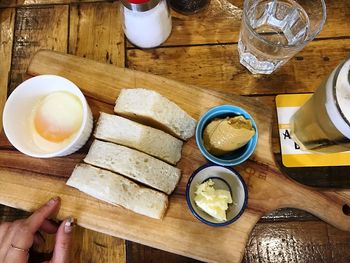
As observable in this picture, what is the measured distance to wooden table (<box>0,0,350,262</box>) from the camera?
3.85 feet

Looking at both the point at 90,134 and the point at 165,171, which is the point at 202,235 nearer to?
the point at 165,171

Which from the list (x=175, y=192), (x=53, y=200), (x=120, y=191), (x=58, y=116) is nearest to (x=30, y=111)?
(x=58, y=116)

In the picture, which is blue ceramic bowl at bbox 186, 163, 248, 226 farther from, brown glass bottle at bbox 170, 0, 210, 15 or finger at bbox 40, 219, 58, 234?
brown glass bottle at bbox 170, 0, 210, 15

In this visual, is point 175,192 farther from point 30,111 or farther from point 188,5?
point 188,5

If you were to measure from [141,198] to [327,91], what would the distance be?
1.92 feet

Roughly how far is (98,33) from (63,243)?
73cm

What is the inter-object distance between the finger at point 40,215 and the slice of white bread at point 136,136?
0.79ft

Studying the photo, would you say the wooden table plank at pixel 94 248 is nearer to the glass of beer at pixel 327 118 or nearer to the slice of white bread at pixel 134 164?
the slice of white bread at pixel 134 164

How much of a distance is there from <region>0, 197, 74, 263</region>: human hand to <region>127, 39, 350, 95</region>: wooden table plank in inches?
22.0

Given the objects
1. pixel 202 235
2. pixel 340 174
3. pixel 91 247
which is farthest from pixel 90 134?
pixel 340 174

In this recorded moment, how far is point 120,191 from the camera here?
3.43ft

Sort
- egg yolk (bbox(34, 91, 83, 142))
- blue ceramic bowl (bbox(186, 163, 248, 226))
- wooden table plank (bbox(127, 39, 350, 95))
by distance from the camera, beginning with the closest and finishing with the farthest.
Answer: blue ceramic bowl (bbox(186, 163, 248, 226)) → egg yolk (bbox(34, 91, 83, 142)) → wooden table plank (bbox(127, 39, 350, 95))

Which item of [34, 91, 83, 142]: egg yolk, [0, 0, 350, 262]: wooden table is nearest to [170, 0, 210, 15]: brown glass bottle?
[0, 0, 350, 262]: wooden table

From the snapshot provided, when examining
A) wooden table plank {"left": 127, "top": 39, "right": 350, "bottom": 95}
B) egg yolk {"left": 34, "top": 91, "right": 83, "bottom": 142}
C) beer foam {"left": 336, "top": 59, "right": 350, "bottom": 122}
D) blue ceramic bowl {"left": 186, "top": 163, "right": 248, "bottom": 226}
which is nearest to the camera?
beer foam {"left": 336, "top": 59, "right": 350, "bottom": 122}
